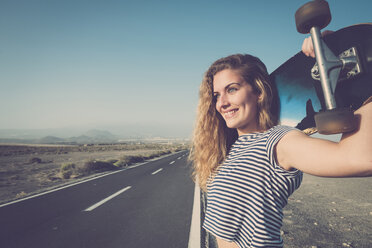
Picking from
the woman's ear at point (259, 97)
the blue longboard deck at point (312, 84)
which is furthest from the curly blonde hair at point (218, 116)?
the blue longboard deck at point (312, 84)

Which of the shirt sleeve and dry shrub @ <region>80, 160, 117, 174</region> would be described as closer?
the shirt sleeve

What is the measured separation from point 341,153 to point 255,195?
22.4 inches

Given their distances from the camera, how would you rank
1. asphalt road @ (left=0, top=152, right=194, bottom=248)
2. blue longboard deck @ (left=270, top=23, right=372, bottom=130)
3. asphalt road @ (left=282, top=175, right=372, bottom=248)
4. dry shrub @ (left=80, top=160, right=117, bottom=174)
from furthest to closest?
dry shrub @ (left=80, top=160, right=117, bottom=174)
asphalt road @ (left=0, top=152, right=194, bottom=248)
asphalt road @ (left=282, top=175, right=372, bottom=248)
blue longboard deck @ (left=270, top=23, right=372, bottom=130)

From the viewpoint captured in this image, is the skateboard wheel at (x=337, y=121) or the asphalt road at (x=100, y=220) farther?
the asphalt road at (x=100, y=220)

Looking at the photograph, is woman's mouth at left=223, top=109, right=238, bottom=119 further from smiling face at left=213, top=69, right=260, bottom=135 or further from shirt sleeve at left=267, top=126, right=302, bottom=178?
shirt sleeve at left=267, top=126, right=302, bottom=178

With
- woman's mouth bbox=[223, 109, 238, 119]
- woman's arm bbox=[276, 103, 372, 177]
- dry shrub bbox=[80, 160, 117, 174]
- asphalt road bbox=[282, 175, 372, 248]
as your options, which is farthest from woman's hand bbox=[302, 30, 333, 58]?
dry shrub bbox=[80, 160, 117, 174]

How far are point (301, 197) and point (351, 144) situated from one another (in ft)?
21.3

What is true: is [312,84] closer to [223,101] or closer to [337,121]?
[223,101]

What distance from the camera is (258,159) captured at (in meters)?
1.13

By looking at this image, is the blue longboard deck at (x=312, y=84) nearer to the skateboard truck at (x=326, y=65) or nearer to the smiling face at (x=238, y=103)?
the skateboard truck at (x=326, y=65)

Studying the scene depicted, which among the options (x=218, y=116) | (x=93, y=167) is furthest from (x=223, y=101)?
(x=93, y=167)

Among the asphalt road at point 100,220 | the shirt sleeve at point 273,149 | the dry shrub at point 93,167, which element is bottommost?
the dry shrub at point 93,167

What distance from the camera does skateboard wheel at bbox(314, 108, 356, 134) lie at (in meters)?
0.63

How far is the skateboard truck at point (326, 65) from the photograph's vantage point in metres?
0.63
